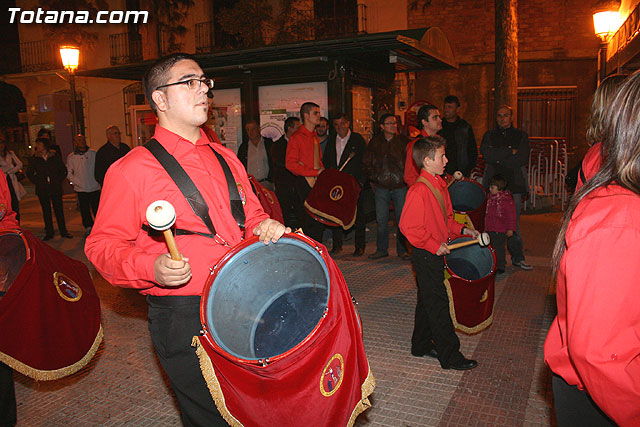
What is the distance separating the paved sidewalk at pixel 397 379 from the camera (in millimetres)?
3625

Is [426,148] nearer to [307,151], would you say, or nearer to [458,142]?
[307,151]

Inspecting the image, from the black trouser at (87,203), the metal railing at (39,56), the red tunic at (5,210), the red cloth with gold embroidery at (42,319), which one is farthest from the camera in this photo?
the metal railing at (39,56)

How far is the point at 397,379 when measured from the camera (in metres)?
4.12

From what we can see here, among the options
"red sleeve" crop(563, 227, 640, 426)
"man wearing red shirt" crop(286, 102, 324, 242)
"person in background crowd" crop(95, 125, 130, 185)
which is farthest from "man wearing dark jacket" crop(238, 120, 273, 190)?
"red sleeve" crop(563, 227, 640, 426)

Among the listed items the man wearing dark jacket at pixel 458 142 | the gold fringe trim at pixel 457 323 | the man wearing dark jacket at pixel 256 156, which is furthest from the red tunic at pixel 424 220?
the man wearing dark jacket at pixel 256 156

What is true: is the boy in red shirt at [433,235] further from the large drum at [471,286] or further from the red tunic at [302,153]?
the red tunic at [302,153]

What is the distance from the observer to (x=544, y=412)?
11.6 ft

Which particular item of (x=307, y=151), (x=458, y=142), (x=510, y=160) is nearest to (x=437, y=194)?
(x=510, y=160)

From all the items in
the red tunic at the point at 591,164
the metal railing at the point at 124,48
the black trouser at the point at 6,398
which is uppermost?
the metal railing at the point at 124,48

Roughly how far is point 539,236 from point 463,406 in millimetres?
6295

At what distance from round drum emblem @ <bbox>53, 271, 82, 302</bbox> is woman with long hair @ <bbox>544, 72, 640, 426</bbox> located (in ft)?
9.14

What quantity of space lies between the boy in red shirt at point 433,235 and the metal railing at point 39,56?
24042 mm

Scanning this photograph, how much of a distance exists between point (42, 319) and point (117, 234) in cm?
125

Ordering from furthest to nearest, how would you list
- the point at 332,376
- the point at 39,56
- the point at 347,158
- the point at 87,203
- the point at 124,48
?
the point at 39,56 < the point at 124,48 < the point at 87,203 < the point at 347,158 < the point at 332,376
